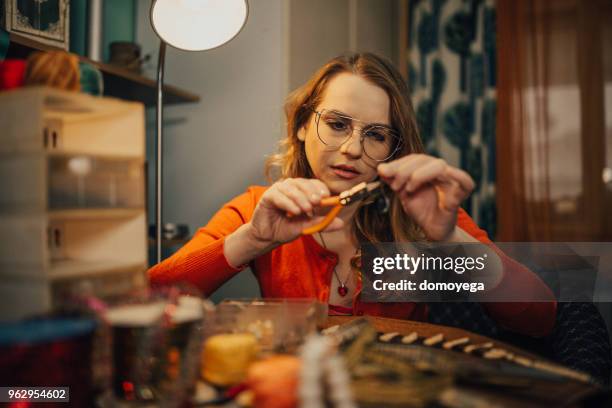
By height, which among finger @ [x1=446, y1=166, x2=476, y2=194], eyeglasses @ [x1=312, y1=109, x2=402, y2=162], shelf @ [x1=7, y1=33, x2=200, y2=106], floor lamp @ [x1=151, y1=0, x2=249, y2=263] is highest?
floor lamp @ [x1=151, y1=0, x2=249, y2=263]

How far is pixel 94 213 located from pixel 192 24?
1.84 ft

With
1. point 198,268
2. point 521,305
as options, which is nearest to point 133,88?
point 198,268

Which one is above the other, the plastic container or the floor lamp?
the floor lamp

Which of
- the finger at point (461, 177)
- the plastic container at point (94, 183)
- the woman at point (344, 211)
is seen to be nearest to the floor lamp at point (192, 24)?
the woman at point (344, 211)

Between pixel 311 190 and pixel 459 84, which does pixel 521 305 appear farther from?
pixel 459 84

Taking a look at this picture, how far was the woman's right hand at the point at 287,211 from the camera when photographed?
0.59 meters

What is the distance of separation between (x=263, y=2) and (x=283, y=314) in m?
0.77

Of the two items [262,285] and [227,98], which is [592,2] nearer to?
[227,98]

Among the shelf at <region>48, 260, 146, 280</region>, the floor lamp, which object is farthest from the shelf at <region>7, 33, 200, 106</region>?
the shelf at <region>48, 260, 146, 280</region>

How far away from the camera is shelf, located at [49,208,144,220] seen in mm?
409

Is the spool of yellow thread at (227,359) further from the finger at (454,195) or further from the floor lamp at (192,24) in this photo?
the floor lamp at (192,24)

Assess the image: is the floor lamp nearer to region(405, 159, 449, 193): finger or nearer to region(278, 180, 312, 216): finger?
region(278, 180, 312, 216): finger

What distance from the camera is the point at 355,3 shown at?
165cm

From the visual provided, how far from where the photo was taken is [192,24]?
87 cm
